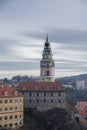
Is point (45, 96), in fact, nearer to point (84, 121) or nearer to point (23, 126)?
point (84, 121)

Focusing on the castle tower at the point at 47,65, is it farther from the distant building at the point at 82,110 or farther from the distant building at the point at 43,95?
the distant building at the point at 43,95

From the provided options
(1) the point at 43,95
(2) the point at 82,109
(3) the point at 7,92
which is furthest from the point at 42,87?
(3) the point at 7,92

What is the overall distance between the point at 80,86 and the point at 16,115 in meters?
67.3

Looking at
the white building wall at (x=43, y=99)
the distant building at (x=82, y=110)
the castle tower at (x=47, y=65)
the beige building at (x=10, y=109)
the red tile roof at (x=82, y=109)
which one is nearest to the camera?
the beige building at (x=10, y=109)

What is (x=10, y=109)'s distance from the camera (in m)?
29.5

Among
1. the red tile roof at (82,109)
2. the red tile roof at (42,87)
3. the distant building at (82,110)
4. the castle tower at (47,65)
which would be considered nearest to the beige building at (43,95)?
the red tile roof at (42,87)

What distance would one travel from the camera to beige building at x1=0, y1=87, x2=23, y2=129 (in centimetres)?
2889

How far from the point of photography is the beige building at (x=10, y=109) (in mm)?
28891

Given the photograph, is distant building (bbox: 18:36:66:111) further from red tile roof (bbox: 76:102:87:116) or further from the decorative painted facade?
red tile roof (bbox: 76:102:87:116)

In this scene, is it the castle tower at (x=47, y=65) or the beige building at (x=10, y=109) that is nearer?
the beige building at (x=10, y=109)

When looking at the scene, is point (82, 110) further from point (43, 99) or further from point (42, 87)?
point (43, 99)

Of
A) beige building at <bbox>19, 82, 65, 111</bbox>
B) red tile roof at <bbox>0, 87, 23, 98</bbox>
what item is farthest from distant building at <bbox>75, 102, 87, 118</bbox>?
red tile roof at <bbox>0, 87, 23, 98</bbox>

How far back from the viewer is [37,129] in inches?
1137

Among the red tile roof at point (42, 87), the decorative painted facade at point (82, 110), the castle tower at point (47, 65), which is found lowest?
the decorative painted facade at point (82, 110)
